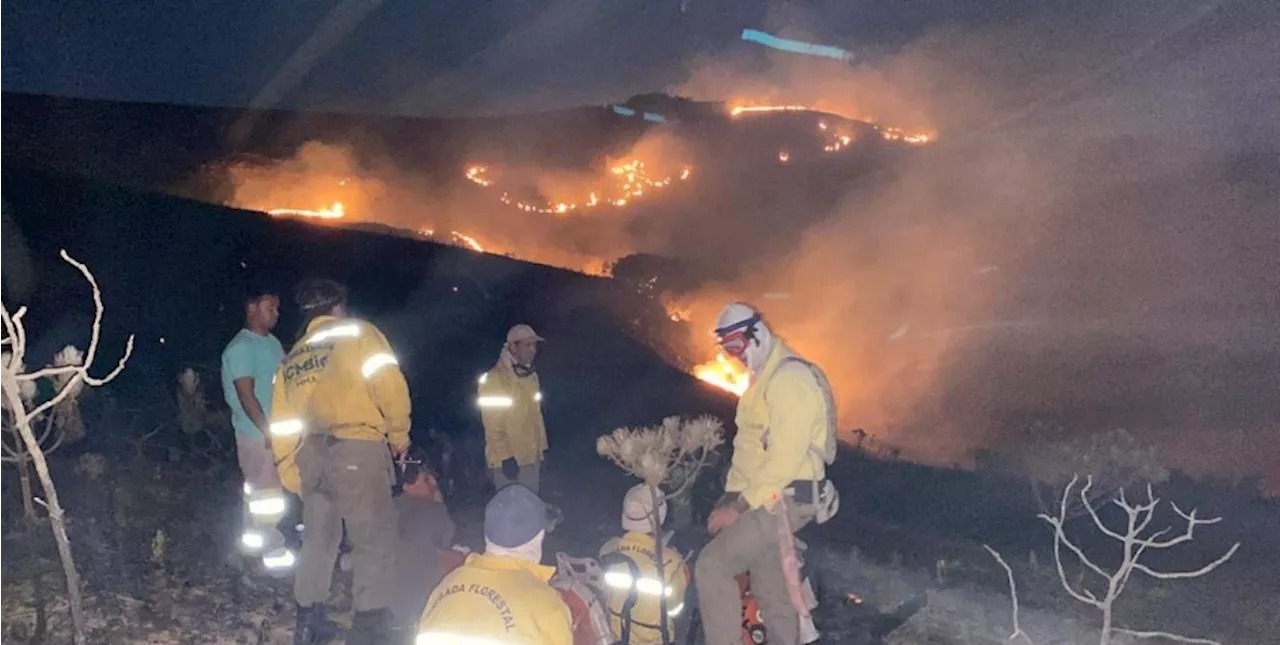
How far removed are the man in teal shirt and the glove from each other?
1.81 metres

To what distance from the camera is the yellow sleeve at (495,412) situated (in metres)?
7.82

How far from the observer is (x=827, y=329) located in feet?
127

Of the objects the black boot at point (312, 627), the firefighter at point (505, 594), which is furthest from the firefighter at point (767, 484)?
the black boot at point (312, 627)

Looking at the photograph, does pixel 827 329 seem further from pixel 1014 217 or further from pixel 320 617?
pixel 320 617

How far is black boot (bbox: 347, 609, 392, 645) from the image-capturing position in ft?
18.1

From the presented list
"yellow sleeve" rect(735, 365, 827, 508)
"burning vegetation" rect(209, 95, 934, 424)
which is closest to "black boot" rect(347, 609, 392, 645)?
"yellow sleeve" rect(735, 365, 827, 508)

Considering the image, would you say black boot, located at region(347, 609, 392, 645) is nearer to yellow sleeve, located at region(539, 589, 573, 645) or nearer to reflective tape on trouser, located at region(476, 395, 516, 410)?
reflective tape on trouser, located at region(476, 395, 516, 410)

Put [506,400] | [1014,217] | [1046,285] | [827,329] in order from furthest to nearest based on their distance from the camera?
1. [1014,217]
2. [1046,285]
3. [827,329]
4. [506,400]

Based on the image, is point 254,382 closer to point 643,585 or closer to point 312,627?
point 312,627

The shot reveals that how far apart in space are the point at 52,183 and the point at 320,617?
26.3 meters

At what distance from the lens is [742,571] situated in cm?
520

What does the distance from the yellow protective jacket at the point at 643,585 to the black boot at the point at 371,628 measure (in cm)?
135

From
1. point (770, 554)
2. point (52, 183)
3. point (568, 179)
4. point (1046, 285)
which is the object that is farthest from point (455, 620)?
point (568, 179)

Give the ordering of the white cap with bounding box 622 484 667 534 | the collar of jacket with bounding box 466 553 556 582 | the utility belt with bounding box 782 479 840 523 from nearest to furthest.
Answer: the collar of jacket with bounding box 466 553 556 582
the utility belt with bounding box 782 479 840 523
the white cap with bounding box 622 484 667 534
